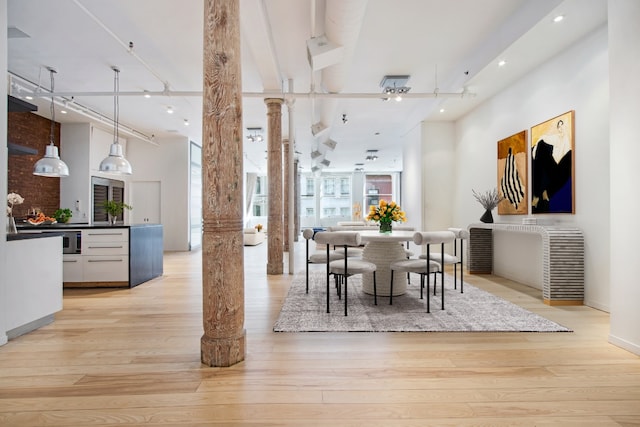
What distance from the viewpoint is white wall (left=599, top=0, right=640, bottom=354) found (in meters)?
Result: 2.59

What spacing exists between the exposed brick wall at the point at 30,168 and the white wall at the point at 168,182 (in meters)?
2.45

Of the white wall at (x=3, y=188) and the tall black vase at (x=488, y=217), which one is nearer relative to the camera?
the white wall at (x=3, y=188)

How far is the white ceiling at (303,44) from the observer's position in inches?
150

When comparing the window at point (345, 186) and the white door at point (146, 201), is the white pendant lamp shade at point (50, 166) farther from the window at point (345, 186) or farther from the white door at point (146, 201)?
the window at point (345, 186)

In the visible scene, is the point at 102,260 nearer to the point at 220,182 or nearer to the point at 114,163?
the point at 114,163

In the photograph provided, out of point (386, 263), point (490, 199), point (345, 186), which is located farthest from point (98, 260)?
point (345, 186)

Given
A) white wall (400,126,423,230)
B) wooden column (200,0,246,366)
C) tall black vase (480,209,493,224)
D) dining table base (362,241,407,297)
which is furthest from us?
white wall (400,126,423,230)

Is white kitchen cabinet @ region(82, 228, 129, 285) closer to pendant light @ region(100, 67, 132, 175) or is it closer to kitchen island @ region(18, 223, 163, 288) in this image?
kitchen island @ region(18, 223, 163, 288)

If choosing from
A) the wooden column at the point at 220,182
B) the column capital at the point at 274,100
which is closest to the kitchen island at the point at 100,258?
the column capital at the point at 274,100

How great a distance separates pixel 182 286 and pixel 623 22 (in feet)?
19.6

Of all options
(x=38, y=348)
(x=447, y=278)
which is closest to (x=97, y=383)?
(x=38, y=348)

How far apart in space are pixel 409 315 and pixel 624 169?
2284 millimetres

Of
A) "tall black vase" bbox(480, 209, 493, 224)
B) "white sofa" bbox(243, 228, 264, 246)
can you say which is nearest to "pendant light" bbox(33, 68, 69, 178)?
"white sofa" bbox(243, 228, 264, 246)

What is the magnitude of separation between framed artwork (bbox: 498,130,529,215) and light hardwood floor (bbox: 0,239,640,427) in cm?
221
